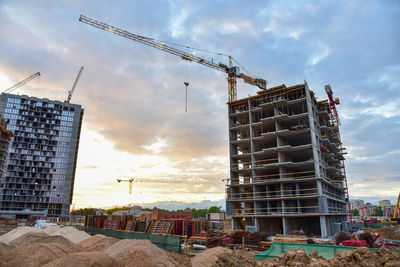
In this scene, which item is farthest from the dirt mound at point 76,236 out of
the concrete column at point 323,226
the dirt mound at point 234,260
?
the concrete column at point 323,226

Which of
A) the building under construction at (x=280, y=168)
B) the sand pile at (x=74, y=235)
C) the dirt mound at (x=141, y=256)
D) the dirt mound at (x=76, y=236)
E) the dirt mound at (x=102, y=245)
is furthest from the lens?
A: the building under construction at (x=280, y=168)

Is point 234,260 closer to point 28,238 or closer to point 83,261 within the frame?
point 83,261

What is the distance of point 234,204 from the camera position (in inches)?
1719

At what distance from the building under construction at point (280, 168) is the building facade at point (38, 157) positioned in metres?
90.7

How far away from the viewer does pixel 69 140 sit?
375ft

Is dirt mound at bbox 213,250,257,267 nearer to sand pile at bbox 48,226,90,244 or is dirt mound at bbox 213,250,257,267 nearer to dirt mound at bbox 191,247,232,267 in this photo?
dirt mound at bbox 191,247,232,267

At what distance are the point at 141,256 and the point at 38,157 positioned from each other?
11556cm

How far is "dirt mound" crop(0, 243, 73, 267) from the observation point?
11.8m

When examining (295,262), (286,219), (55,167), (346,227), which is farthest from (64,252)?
(55,167)

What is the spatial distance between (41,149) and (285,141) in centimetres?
10488

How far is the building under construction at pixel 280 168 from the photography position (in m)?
37.3

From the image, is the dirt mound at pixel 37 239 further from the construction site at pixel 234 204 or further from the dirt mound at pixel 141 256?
the dirt mound at pixel 141 256

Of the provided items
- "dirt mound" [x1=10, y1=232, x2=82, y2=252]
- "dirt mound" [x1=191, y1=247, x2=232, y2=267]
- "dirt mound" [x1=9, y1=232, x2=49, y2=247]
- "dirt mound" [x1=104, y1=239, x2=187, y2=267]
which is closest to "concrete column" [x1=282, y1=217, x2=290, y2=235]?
"dirt mound" [x1=191, y1=247, x2=232, y2=267]

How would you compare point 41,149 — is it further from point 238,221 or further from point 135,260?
point 135,260
